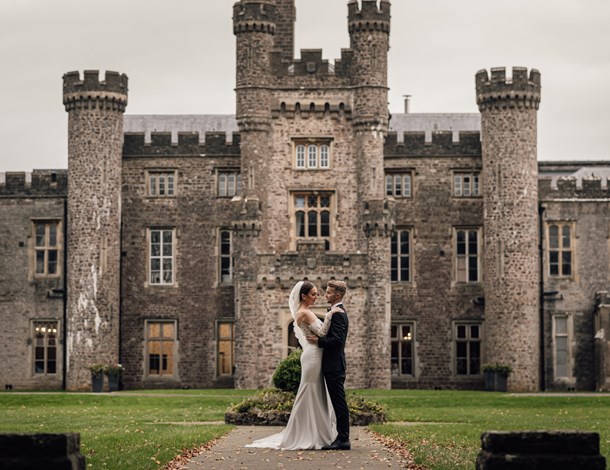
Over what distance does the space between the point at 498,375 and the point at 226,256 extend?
431 inches

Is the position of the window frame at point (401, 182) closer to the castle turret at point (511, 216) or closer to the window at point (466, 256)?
the window at point (466, 256)

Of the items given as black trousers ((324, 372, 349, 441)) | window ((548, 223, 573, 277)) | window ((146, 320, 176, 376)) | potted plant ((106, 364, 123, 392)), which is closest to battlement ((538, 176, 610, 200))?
window ((548, 223, 573, 277))

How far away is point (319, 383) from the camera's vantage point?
17828 mm

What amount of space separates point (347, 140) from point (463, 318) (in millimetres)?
7819

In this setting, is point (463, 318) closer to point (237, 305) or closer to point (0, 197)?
point (237, 305)

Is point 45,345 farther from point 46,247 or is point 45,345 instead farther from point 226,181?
Answer: point 226,181

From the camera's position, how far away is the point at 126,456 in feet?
54.5

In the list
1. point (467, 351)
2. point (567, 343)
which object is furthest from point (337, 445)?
point (567, 343)

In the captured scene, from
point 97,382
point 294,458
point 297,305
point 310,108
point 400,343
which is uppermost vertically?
point 310,108

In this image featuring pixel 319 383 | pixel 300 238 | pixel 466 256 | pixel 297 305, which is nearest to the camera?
pixel 319 383

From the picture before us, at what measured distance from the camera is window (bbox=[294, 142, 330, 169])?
49.1 metres

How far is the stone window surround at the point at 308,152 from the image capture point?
161 feet

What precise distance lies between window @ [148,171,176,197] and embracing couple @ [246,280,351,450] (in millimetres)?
33082

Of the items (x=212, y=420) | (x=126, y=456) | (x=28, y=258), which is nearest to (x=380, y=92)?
(x=28, y=258)
